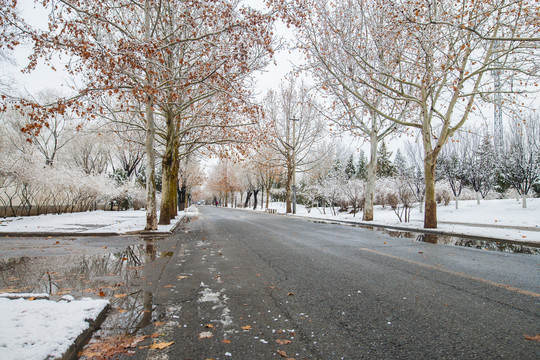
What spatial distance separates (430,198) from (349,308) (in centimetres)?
1118

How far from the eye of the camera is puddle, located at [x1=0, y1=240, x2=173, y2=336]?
3.18 m

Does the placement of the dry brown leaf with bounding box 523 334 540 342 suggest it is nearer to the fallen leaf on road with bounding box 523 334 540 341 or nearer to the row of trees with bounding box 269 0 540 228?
the fallen leaf on road with bounding box 523 334 540 341

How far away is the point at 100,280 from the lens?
4.59 meters

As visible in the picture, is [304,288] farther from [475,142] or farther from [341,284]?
[475,142]

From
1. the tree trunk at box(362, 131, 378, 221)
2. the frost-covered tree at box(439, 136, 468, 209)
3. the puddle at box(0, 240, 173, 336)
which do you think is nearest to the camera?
the puddle at box(0, 240, 173, 336)

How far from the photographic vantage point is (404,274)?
15.5ft

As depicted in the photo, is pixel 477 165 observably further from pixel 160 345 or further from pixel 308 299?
pixel 160 345

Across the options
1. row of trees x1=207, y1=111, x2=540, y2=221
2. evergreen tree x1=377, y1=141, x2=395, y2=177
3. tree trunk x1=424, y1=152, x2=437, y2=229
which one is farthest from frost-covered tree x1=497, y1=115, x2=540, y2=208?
evergreen tree x1=377, y1=141, x2=395, y2=177

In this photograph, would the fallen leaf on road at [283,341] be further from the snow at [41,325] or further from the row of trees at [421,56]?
the row of trees at [421,56]

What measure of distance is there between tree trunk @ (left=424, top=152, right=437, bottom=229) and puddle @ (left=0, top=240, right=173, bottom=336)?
10592 millimetres

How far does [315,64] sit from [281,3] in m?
5.04

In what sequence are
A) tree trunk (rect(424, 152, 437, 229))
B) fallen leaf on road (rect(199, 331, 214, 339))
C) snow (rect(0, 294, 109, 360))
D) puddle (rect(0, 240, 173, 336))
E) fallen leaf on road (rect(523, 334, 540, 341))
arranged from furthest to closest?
tree trunk (rect(424, 152, 437, 229))
puddle (rect(0, 240, 173, 336))
fallen leaf on road (rect(199, 331, 214, 339))
fallen leaf on road (rect(523, 334, 540, 341))
snow (rect(0, 294, 109, 360))

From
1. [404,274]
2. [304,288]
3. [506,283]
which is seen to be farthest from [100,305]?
[506,283]

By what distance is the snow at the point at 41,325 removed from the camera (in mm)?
2126
